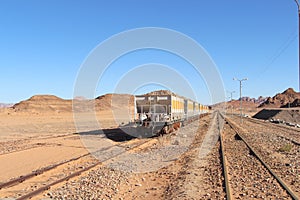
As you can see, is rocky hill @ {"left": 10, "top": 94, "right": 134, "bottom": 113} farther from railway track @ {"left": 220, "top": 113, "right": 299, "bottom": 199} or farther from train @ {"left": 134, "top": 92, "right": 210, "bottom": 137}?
railway track @ {"left": 220, "top": 113, "right": 299, "bottom": 199}

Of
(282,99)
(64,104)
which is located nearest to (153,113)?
(64,104)

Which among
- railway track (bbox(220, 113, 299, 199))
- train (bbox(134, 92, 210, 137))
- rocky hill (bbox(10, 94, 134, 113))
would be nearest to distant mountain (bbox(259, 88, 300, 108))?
rocky hill (bbox(10, 94, 134, 113))

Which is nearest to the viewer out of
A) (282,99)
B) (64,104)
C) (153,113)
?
(153,113)

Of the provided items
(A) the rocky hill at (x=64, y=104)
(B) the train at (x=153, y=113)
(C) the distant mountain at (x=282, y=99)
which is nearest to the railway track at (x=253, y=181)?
(B) the train at (x=153, y=113)

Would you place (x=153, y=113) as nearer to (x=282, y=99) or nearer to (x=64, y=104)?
(x=64, y=104)

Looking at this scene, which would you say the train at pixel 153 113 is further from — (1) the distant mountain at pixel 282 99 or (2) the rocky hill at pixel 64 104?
(1) the distant mountain at pixel 282 99

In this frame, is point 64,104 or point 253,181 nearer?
point 253,181

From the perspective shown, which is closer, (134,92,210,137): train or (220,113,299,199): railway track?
(220,113,299,199): railway track

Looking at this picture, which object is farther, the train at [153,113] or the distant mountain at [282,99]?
the distant mountain at [282,99]

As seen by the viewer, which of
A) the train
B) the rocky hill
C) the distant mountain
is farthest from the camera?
the distant mountain

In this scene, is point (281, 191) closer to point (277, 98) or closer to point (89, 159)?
point (89, 159)

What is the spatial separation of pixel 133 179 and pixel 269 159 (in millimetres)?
6726

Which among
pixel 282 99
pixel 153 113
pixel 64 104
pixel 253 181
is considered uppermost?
pixel 282 99

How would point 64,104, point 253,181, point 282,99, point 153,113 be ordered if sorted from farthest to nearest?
point 282,99 → point 64,104 → point 153,113 → point 253,181
